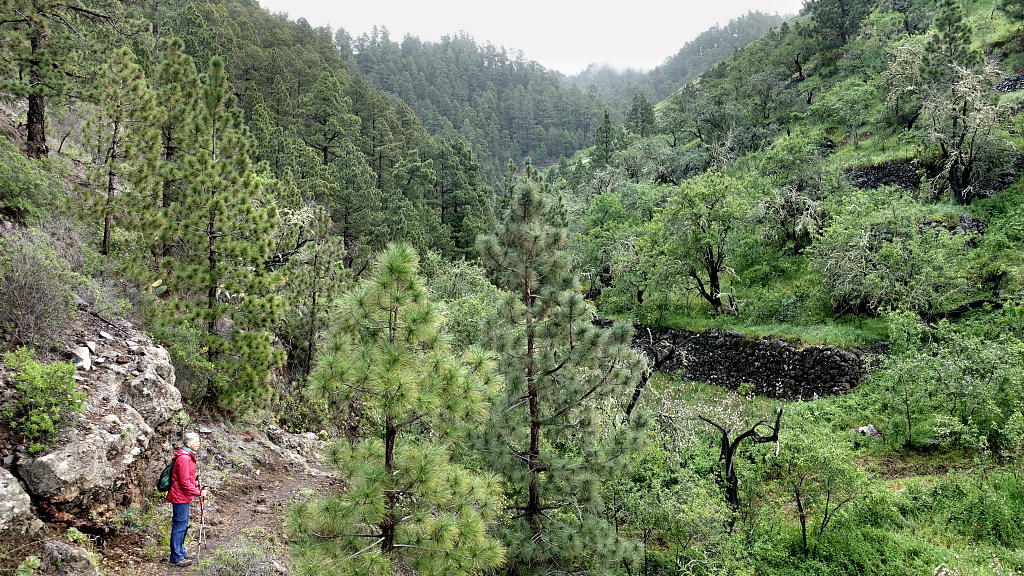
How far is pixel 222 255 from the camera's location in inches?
403

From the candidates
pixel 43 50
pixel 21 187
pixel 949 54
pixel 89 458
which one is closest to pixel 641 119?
pixel 949 54

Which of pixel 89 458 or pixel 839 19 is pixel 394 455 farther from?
pixel 839 19

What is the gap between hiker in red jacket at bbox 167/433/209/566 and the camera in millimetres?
5996

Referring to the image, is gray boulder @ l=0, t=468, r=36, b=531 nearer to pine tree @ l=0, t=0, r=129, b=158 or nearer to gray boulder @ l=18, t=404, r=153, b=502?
gray boulder @ l=18, t=404, r=153, b=502

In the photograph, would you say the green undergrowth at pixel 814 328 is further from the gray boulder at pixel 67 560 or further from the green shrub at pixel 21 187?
the green shrub at pixel 21 187

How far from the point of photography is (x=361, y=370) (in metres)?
4.73

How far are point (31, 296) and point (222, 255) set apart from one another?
144 inches

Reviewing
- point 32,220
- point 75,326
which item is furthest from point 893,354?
point 32,220

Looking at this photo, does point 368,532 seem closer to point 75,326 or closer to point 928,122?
point 75,326

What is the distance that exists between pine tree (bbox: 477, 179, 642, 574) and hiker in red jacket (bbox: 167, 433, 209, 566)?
13.2 ft

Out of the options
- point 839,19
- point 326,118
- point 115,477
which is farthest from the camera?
point 839,19

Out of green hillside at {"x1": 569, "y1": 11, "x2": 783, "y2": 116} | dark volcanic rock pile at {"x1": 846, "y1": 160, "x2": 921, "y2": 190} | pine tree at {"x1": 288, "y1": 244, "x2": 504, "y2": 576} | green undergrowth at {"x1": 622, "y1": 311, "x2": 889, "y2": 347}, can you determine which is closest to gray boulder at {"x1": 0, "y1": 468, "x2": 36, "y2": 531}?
pine tree at {"x1": 288, "y1": 244, "x2": 504, "y2": 576}

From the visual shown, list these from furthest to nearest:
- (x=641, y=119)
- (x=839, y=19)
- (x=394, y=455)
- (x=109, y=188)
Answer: (x=641, y=119) → (x=839, y=19) → (x=109, y=188) → (x=394, y=455)

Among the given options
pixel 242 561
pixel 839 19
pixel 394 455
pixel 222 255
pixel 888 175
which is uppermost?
pixel 839 19
